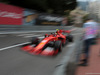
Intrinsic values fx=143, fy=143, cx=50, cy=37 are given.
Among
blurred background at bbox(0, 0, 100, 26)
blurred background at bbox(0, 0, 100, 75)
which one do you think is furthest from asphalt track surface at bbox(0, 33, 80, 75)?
blurred background at bbox(0, 0, 100, 26)

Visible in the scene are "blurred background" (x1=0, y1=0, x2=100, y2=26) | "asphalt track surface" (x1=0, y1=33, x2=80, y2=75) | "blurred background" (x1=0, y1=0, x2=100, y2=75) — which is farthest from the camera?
"blurred background" (x1=0, y1=0, x2=100, y2=26)

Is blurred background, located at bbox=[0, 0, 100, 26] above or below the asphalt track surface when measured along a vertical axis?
above

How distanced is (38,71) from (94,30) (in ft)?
7.75

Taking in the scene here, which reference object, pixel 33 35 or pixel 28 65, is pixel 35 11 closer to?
pixel 33 35

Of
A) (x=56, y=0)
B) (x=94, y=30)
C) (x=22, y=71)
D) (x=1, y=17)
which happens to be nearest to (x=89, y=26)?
(x=94, y=30)

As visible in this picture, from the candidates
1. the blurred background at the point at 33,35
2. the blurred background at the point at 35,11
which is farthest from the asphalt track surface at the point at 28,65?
the blurred background at the point at 35,11

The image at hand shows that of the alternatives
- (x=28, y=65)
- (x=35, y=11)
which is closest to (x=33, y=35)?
(x=35, y=11)

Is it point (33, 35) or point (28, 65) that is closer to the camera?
point (28, 65)

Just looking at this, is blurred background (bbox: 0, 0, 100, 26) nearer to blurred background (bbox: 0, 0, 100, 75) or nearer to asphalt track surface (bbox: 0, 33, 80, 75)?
blurred background (bbox: 0, 0, 100, 75)

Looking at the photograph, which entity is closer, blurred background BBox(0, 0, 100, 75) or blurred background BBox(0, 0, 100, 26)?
blurred background BBox(0, 0, 100, 75)

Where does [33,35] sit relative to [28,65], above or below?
above

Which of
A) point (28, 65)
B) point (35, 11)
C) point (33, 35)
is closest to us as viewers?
point (28, 65)

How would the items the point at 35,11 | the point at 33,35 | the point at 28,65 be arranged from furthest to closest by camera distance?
the point at 35,11 → the point at 33,35 → the point at 28,65

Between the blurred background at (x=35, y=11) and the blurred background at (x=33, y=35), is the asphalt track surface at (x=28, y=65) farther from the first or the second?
the blurred background at (x=35, y=11)
